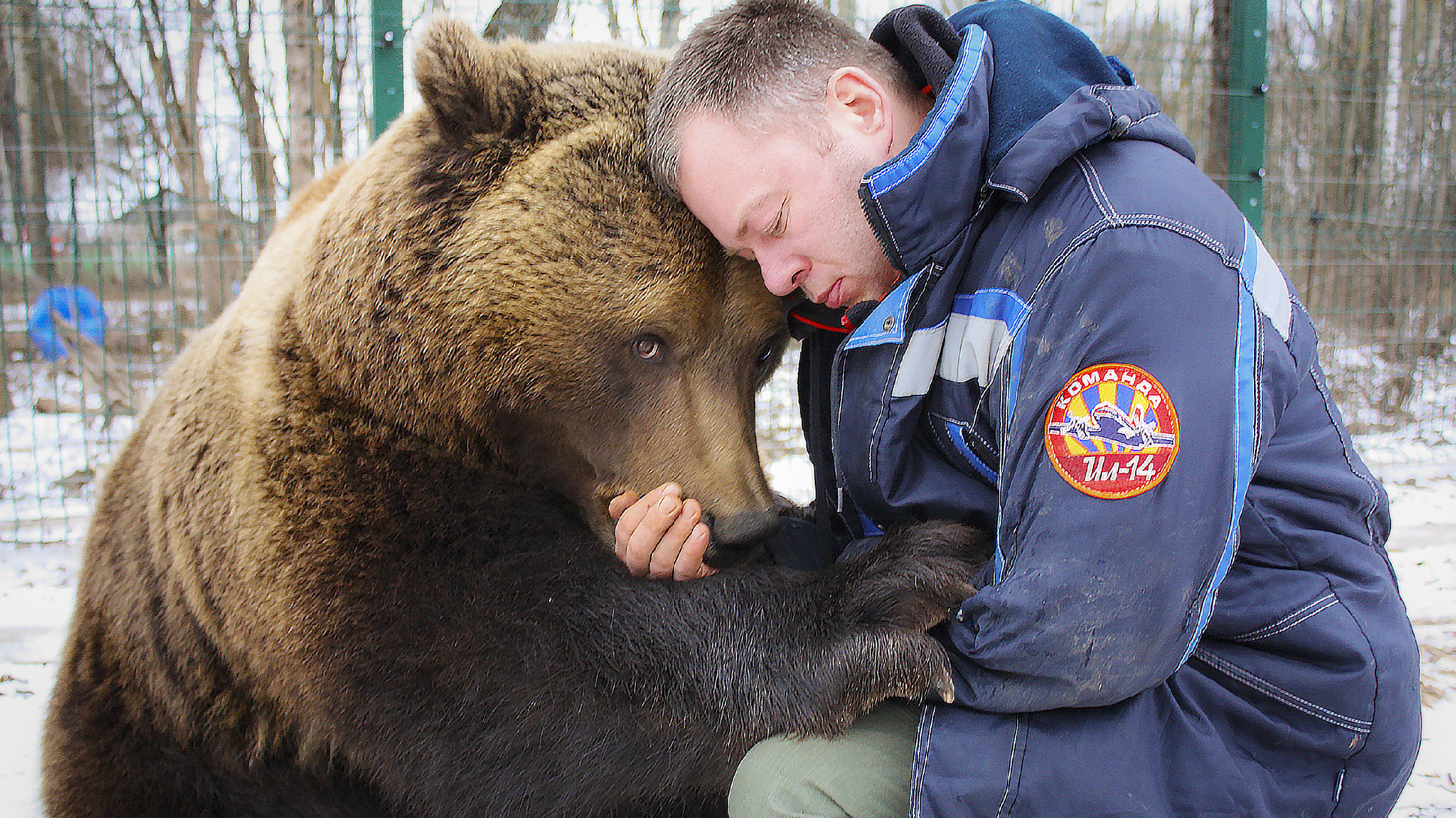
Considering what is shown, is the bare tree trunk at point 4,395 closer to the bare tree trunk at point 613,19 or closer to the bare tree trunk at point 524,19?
the bare tree trunk at point 524,19

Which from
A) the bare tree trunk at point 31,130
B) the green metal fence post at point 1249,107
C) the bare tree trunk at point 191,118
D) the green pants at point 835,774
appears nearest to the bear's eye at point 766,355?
the green pants at point 835,774

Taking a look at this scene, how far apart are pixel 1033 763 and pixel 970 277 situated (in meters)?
0.87

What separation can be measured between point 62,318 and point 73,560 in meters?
2.81

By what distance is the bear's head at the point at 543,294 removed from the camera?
7.42 ft

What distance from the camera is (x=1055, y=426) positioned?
1621 millimetres

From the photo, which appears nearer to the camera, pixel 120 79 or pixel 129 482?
pixel 129 482

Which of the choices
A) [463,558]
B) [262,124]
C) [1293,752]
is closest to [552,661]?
[463,558]

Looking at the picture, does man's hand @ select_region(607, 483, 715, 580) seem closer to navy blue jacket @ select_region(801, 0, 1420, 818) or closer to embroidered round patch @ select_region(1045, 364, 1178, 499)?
navy blue jacket @ select_region(801, 0, 1420, 818)

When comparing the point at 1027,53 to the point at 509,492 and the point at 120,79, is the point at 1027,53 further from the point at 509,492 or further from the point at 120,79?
the point at 120,79

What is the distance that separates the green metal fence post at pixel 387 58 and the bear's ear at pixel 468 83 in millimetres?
2435

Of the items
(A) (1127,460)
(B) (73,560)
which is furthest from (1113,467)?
(B) (73,560)

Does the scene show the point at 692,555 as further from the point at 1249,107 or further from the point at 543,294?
the point at 1249,107

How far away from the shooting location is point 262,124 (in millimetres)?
5523

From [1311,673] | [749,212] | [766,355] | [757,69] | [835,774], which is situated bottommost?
[835,774]
